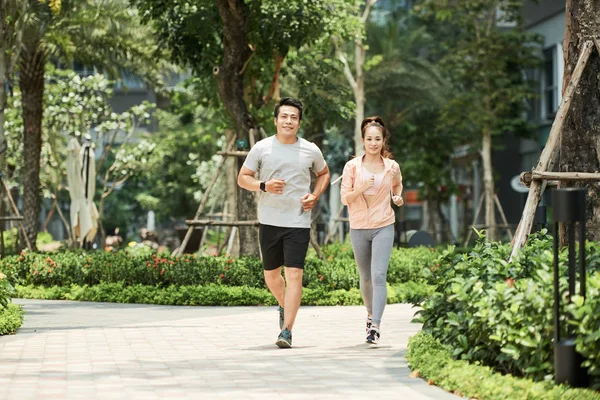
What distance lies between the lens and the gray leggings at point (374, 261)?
954 cm

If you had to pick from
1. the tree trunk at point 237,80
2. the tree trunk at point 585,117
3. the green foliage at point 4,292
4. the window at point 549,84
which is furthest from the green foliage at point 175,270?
the window at point 549,84

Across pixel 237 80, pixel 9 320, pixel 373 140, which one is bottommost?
pixel 9 320

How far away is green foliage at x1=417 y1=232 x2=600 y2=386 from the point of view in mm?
6477

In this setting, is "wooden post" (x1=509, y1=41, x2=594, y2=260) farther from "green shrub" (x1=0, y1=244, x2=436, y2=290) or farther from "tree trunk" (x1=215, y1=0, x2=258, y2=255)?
"tree trunk" (x1=215, y1=0, x2=258, y2=255)

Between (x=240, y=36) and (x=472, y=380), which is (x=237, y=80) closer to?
(x=240, y=36)

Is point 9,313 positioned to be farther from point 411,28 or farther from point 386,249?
point 411,28

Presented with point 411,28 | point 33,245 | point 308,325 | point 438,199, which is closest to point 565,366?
point 308,325

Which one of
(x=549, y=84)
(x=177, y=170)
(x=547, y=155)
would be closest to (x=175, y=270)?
(x=547, y=155)

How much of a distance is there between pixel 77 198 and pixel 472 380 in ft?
56.5

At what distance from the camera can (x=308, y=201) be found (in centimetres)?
926

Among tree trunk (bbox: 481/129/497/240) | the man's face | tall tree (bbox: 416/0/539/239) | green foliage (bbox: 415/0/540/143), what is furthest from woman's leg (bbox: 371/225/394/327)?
green foliage (bbox: 415/0/540/143)

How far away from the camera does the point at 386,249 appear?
9.62 metres

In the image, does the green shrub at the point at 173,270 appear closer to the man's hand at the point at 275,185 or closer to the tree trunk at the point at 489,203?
the man's hand at the point at 275,185

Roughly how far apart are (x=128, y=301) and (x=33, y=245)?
8.83 meters
